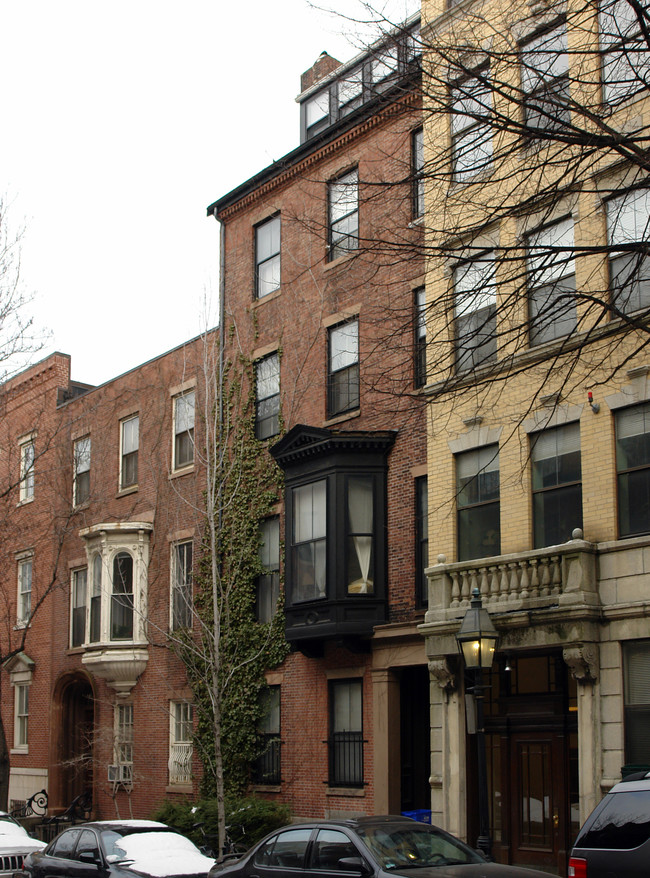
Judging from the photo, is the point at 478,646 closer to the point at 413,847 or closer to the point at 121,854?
the point at 413,847

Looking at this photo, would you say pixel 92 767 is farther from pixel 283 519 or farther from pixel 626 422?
pixel 626 422

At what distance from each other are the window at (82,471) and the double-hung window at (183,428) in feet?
15.7

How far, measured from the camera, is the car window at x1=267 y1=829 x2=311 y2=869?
12117 millimetres

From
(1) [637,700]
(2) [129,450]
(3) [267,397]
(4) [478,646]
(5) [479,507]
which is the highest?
(3) [267,397]

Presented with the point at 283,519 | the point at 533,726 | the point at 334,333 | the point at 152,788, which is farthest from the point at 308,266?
the point at 152,788

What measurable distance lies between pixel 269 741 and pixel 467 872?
1333 cm

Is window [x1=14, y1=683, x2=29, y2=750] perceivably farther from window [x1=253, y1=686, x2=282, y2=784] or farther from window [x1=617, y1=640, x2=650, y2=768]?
window [x1=617, y1=640, x2=650, y2=768]

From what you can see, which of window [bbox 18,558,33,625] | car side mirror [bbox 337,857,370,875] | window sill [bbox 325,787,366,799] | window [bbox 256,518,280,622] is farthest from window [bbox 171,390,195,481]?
car side mirror [bbox 337,857,370,875]

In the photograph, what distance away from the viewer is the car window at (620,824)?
9672 millimetres

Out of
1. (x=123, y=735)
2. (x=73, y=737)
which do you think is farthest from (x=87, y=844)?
(x=73, y=737)

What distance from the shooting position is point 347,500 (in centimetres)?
2194

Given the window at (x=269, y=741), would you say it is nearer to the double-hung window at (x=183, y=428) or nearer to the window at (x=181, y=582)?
the window at (x=181, y=582)

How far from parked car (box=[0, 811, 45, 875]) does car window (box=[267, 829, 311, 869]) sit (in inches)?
280

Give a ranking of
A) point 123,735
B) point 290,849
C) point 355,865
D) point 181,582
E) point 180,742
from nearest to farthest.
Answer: point 355,865 → point 290,849 → point 180,742 → point 181,582 → point 123,735
